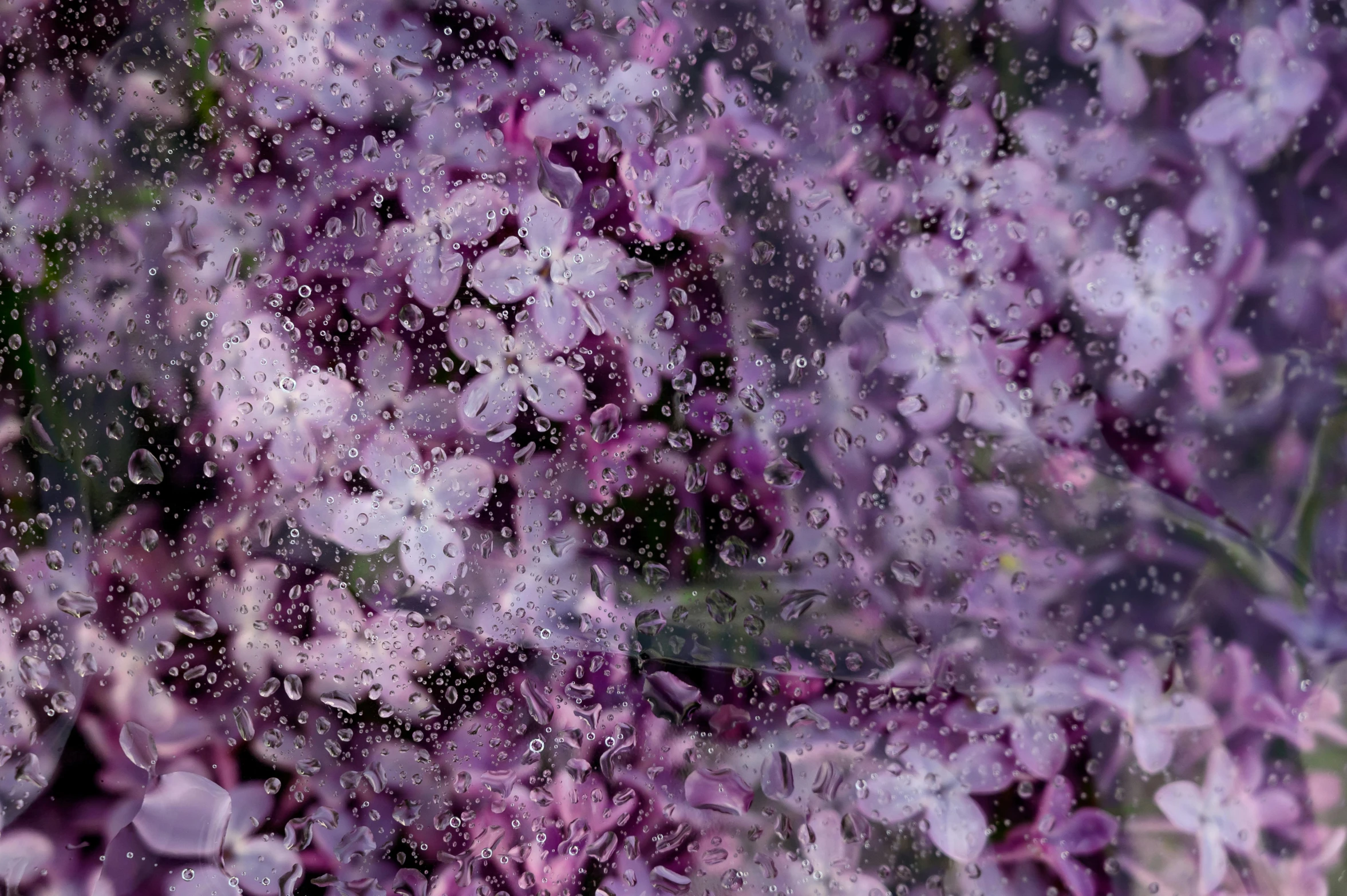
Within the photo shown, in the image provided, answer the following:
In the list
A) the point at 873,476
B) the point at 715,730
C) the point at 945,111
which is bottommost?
the point at 715,730

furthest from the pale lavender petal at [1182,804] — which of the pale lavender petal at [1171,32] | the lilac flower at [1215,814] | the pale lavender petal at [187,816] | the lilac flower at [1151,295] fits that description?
the pale lavender petal at [187,816]

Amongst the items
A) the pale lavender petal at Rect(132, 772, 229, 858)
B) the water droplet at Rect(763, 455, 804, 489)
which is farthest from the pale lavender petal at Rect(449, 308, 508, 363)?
the pale lavender petal at Rect(132, 772, 229, 858)

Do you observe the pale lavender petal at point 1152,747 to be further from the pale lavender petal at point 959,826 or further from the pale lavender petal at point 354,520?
the pale lavender petal at point 354,520

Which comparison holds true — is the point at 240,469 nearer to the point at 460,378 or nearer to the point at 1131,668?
the point at 460,378

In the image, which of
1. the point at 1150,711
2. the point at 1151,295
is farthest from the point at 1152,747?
the point at 1151,295

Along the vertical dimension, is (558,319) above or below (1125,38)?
below

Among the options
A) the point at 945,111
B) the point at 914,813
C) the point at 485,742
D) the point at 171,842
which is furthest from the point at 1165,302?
the point at 171,842

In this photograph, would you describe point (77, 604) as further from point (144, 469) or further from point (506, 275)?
point (506, 275)
